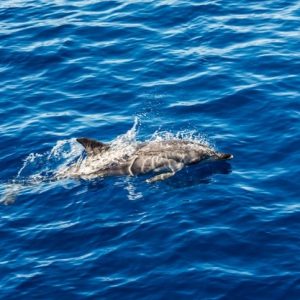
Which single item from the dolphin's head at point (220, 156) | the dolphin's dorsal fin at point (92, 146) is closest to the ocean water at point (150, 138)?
the dolphin's head at point (220, 156)

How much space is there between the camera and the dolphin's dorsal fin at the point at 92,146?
2192cm

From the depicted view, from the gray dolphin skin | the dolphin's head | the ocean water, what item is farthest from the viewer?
the gray dolphin skin

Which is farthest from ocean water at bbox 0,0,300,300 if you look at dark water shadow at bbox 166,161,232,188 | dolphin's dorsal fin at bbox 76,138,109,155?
dolphin's dorsal fin at bbox 76,138,109,155

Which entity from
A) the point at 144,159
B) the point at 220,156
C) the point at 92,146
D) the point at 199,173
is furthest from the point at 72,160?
the point at 220,156

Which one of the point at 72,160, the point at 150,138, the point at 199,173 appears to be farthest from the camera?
the point at 150,138

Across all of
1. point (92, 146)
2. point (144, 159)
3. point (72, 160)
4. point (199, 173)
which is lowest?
point (199, 173)

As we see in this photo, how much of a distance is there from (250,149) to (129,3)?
1287 centimetres

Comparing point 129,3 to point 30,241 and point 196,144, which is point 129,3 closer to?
point 196,144

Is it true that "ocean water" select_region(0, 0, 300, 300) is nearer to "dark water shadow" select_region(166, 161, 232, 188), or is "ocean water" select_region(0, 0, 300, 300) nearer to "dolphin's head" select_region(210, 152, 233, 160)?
"dark water shadow" select_region(166, 161, 232, 188)

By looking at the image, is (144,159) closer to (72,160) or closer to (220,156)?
(220,156)

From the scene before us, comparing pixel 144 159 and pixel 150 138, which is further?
pixel 150 138

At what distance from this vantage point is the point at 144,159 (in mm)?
22141

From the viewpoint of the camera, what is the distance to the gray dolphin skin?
22.1m

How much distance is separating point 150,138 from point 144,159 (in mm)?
1635
